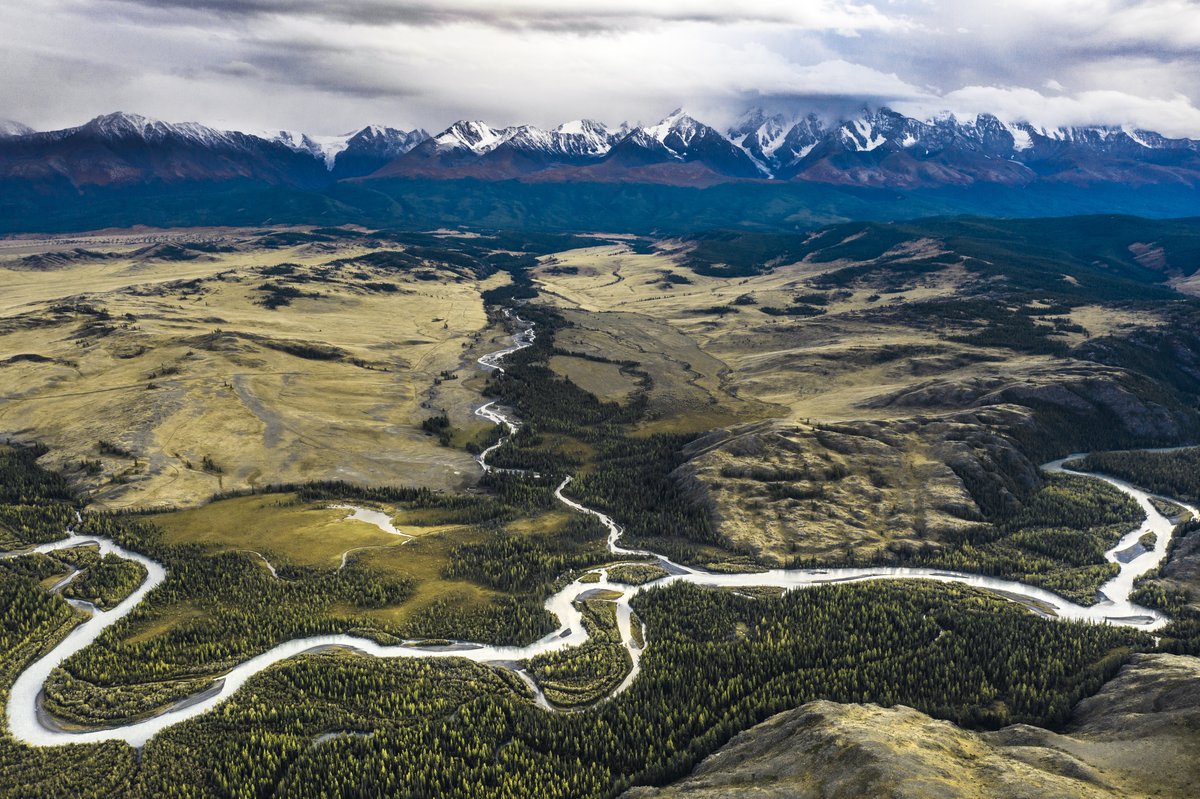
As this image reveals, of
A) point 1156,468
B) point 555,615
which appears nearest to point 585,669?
Answer: point 555,615

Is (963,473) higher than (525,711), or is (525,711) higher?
(963,473)

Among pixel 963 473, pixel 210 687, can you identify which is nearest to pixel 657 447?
pixel 963 473

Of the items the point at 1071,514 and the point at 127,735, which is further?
the point at 1071,514

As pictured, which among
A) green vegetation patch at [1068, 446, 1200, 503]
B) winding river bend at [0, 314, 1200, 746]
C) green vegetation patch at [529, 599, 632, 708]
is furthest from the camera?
green vegetation patch at [1068, 446, 1200, 503]

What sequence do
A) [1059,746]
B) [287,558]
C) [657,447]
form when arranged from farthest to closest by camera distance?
1. [657,447]
2. [287,558]
3. [1059,746]

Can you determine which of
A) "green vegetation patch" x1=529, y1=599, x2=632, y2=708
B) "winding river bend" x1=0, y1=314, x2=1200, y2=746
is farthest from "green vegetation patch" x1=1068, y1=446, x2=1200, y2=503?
"green vegetation patch" x1=529, y1=599, x2=632, y2=708

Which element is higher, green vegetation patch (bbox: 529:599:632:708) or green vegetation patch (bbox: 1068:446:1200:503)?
green vegetation patch (bbox: 1068:446:1200:503)

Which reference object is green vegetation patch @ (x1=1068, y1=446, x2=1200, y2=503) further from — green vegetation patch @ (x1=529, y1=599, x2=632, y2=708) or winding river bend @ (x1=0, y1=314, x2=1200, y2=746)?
green vegetation patch @ (x1=529, y1=599, x2=632, y2=708)

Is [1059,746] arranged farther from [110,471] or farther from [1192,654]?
[110,471]

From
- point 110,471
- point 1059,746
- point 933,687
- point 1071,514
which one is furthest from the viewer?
point 110,471
